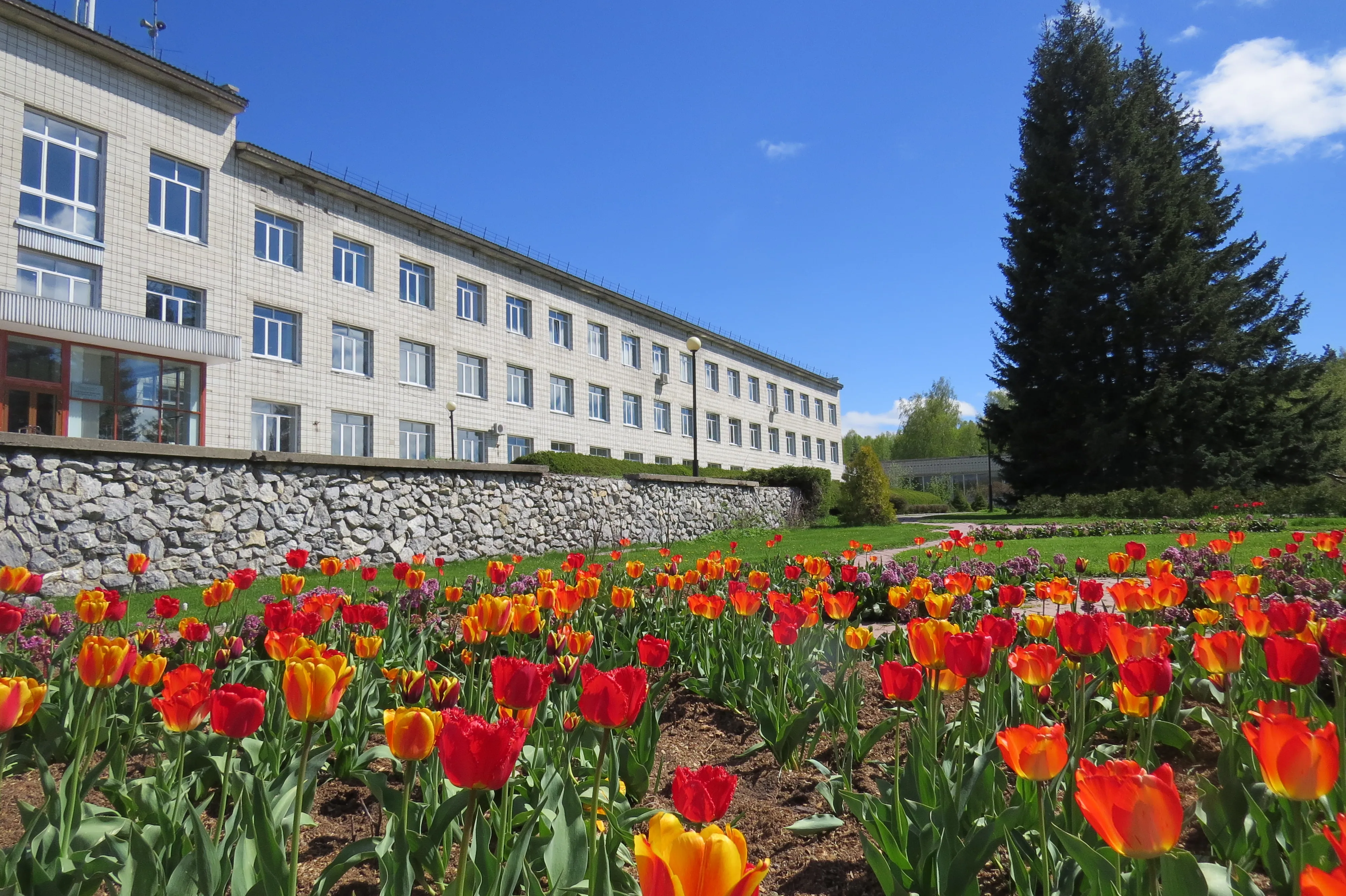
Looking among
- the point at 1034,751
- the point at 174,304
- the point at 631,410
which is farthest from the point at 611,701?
the point at 631,410

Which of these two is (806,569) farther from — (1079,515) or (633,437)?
(633,437)

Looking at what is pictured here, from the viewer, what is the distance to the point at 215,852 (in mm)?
1460

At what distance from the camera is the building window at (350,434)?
22.1 meters

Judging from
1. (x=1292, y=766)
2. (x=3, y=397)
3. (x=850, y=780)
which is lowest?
(x=850, y=780)

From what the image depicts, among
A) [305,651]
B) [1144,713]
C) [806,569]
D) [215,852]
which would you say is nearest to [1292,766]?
[1144,713]

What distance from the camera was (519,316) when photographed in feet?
94.3

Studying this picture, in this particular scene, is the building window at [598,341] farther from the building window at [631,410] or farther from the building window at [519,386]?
the building window at [519,386]

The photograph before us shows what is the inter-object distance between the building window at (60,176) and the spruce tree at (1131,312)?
2941 centimetres

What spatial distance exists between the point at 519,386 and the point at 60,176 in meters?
14.3

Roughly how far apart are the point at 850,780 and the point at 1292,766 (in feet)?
5.17

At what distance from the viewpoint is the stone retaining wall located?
838 centimetres

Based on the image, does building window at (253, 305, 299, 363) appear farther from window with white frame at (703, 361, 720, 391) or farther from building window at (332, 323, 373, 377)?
window with white frame at (703, 361, 720, 391)

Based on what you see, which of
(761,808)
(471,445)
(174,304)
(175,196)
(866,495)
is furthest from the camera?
(471,445)

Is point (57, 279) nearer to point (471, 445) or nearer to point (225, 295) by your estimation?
point (225, 295)
